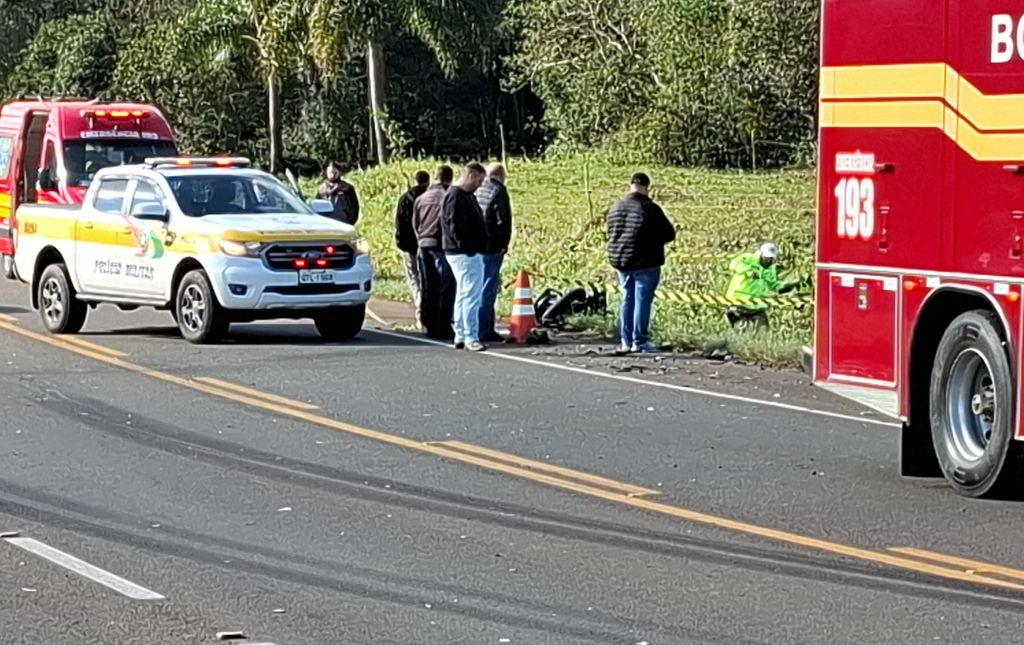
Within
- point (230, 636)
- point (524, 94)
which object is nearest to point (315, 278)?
point (230, 636)

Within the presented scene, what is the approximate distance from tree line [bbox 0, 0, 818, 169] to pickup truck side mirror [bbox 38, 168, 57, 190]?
594 inches

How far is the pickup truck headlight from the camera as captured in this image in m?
19.9

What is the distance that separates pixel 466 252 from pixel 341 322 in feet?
5.73

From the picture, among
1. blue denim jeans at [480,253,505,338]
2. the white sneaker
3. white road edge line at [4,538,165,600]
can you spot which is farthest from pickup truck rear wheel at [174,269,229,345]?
white road edge line at [4,538,165,600]

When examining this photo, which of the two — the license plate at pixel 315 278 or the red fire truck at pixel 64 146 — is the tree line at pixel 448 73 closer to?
the red fire truck at pixel 64 146

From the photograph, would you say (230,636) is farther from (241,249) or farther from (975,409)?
(241,249)

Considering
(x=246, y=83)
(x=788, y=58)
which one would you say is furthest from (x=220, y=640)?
(x=246, y=83)

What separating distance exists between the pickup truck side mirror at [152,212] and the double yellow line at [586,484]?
7.06 ft

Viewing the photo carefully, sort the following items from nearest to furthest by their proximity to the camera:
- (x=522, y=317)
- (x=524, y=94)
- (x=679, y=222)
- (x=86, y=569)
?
1. (x=86, y=569)
2. (x=522, y=317)
3. (x=679, y=222)
4. (x=524, y=94)

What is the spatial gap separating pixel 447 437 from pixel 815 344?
8.70ft

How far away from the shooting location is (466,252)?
1961 cm

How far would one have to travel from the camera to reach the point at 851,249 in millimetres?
12156

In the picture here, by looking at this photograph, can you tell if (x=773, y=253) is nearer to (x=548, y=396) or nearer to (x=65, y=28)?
(x=548, y=396)

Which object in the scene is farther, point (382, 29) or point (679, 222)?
point (382, 29)
